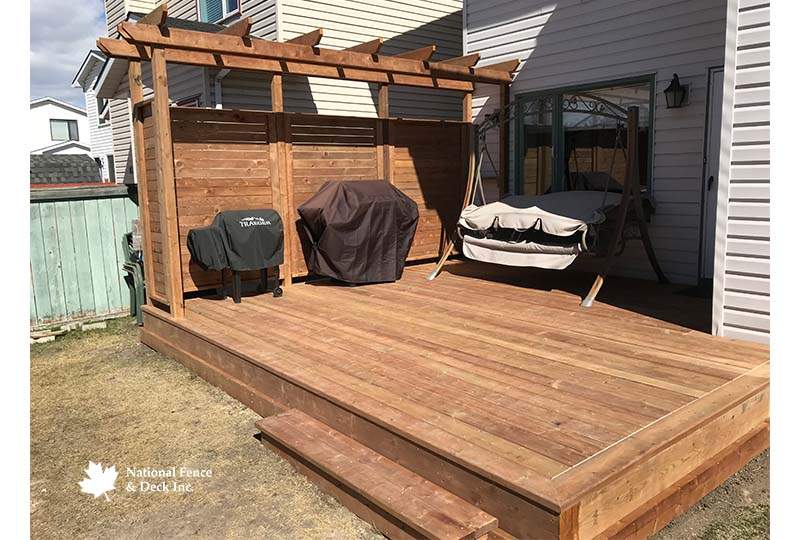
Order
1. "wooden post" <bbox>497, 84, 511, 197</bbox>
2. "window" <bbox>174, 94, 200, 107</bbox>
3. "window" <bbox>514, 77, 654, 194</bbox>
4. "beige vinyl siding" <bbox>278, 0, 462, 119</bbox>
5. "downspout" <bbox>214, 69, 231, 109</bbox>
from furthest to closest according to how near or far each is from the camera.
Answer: "window" <bbox>174, 94, 200, 107</bbox>, "beige vinyl siding" <bbox>278, 0, 462, 119</bbox>, "downspout" <bbox>214, 69, 231, 109</bbox>, "wooden post" <bbox>497, 84, 511, 197</bbox>, "window" <bbox>514, 77, 654, 194</bbox>

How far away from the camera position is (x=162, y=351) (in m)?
5.81

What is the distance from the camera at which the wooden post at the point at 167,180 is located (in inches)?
207

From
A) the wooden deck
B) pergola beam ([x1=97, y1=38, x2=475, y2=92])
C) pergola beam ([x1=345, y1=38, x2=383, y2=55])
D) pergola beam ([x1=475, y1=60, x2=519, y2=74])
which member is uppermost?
pergola beam ([x1=345, y1=38, x2=383, y2=55])

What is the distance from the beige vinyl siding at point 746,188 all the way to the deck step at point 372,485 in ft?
8.72

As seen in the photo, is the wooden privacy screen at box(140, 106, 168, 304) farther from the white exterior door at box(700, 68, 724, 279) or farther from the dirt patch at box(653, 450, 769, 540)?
the white exterior door at box(700, 68, 724, 279)

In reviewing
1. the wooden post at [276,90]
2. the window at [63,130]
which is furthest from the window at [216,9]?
the window at [63,130]

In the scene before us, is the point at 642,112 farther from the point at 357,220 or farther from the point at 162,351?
the point at 162,351

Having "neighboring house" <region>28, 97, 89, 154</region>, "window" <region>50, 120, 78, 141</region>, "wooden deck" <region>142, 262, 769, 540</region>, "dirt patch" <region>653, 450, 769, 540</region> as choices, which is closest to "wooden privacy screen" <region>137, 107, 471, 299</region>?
"wooden deck" <region>142, 262, 769, 540</region>

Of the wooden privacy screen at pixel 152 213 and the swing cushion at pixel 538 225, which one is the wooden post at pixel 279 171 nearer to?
the wooden privacy screen at pixel 152 213

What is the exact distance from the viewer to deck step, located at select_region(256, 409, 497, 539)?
2576mm

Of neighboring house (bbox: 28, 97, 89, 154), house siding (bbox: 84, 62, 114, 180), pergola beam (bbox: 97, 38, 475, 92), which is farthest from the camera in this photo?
neighboring house (bbox: 28, 97, 89, 154)

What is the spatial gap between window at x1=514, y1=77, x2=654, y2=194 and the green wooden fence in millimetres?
4939

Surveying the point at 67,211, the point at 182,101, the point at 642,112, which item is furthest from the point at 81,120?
the point at 642,112

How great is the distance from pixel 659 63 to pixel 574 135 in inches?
50.4
